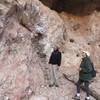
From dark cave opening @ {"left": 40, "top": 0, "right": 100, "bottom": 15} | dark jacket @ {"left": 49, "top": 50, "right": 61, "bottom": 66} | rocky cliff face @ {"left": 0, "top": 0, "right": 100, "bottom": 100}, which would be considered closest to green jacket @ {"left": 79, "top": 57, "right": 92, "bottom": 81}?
rocky cliff face @ {"left": 0, "top": 0, "right": 100, "bottom": 100}

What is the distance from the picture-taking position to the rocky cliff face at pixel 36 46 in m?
9.60

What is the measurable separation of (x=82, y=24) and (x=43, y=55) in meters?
4.06

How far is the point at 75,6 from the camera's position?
15.1 m

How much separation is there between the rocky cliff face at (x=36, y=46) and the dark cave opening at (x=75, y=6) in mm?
122

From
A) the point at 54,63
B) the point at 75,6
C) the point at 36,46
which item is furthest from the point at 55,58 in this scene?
the point at 75,6

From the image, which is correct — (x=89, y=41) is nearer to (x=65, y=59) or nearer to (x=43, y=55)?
(x=65, y=59)

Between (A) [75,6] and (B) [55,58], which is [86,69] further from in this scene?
(A) [75,6]

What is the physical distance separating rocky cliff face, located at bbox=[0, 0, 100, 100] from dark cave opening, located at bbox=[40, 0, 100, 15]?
12 cm

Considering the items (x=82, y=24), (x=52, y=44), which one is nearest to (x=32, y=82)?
(x=52, y=44)

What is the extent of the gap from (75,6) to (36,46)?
4.57 meters

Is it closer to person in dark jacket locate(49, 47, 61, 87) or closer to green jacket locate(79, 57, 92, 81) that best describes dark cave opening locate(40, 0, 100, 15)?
person in dark jacket locate(49, 47, 61, 87)

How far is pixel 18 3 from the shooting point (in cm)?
1079

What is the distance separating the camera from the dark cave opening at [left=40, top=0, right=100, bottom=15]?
1484cm

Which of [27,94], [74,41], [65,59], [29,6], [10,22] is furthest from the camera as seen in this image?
[74,41]
